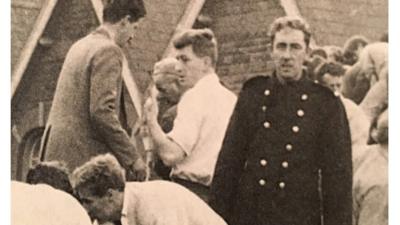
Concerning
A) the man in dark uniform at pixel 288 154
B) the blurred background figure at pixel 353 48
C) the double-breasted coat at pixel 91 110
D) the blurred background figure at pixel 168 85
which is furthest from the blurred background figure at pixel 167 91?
the blurred background figure at pixel 353 48

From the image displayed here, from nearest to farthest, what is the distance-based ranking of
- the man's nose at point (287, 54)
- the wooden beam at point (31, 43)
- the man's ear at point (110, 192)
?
the man's ear at point (110, 192) → the man's nose at point (287, 54) → the wooden beam at point (31, 43)

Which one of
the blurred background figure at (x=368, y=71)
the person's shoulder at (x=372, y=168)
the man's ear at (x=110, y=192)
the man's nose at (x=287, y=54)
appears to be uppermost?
the man's nose at (x=287, y=54)

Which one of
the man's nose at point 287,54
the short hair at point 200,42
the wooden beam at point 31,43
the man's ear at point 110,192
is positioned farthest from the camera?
the wooden beam at point 31,43

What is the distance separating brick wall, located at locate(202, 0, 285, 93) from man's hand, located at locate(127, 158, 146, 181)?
41 cm

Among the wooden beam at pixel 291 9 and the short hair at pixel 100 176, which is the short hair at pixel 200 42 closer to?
the wooden beam at pixel 291 9

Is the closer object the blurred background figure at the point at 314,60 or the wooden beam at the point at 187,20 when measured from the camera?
the blurred background figure at the point at 314,60

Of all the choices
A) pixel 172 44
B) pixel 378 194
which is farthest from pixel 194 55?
pixel 378 194

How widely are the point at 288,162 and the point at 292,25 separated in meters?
0.48

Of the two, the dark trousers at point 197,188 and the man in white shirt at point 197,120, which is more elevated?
the man in white shirt at point 197,120

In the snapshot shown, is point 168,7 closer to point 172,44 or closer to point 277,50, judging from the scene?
point 172,44

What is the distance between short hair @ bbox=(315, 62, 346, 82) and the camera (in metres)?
4.74

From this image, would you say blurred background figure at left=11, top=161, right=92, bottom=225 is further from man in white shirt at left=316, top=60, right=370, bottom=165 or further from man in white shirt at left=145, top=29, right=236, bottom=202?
man in white shirt at left=316, top=60, right=370, bottom=165

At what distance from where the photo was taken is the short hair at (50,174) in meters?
4.74

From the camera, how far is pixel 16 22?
16.1 ft
